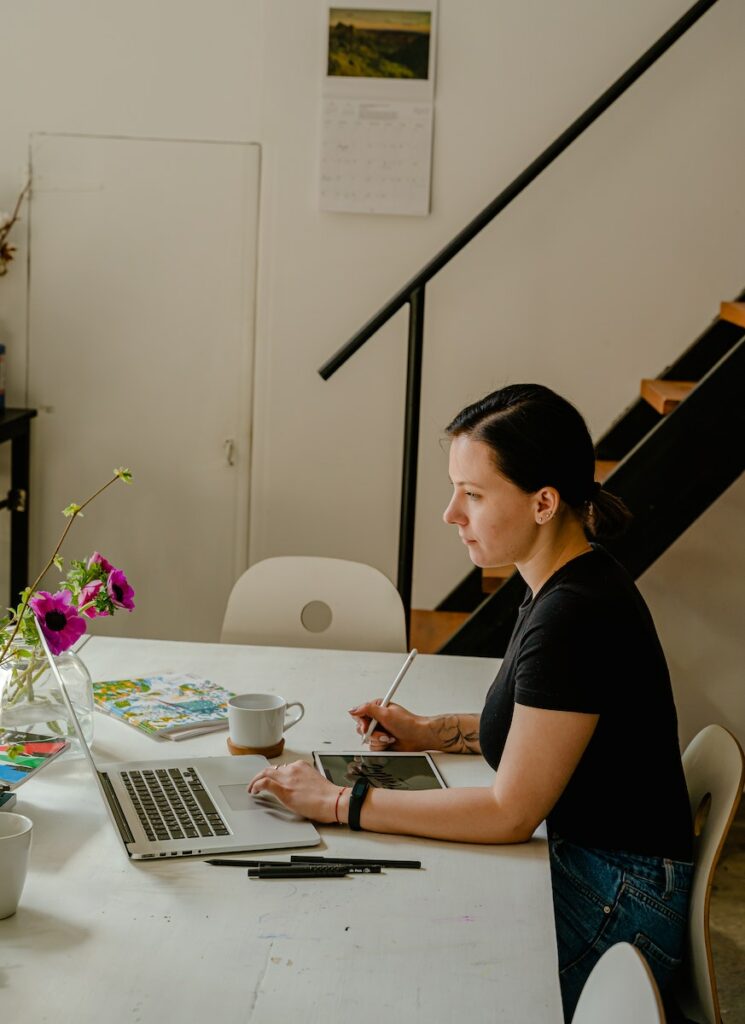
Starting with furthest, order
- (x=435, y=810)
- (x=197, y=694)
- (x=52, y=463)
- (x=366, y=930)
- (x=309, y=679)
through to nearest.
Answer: (x=52, y=463) → (x=309, y=679) → (x=197, y=694) → (x=435, y=810) → (x=366, y=930)

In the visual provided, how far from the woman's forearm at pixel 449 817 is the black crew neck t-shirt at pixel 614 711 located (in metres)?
0.14

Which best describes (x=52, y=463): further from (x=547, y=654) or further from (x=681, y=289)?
(x=547, y=654)

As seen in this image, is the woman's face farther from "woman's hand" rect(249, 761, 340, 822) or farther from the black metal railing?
the black metal railing

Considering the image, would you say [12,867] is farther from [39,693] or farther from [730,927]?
[730,927]

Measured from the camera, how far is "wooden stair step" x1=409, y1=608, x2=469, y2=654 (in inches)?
134

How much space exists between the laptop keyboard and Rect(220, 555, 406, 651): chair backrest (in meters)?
1.00

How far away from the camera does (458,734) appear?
179 centimetres

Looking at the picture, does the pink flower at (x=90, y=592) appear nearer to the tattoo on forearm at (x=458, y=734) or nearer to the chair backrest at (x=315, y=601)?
the tattoo on forearm at (x=458, y=734)

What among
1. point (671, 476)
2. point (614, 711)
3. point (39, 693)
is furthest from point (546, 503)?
point (671, 476)

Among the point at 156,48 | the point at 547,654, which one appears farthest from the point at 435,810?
the point at 156,48

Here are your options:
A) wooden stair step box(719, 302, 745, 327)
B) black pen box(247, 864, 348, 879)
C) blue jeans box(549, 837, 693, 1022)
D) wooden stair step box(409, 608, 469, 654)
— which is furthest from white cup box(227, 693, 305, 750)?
wooden stair step box(719, 302, 745, 327)

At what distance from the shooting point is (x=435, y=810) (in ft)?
4.72

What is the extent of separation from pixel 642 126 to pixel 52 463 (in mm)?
2152

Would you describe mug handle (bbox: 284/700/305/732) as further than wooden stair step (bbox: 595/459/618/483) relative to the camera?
No
